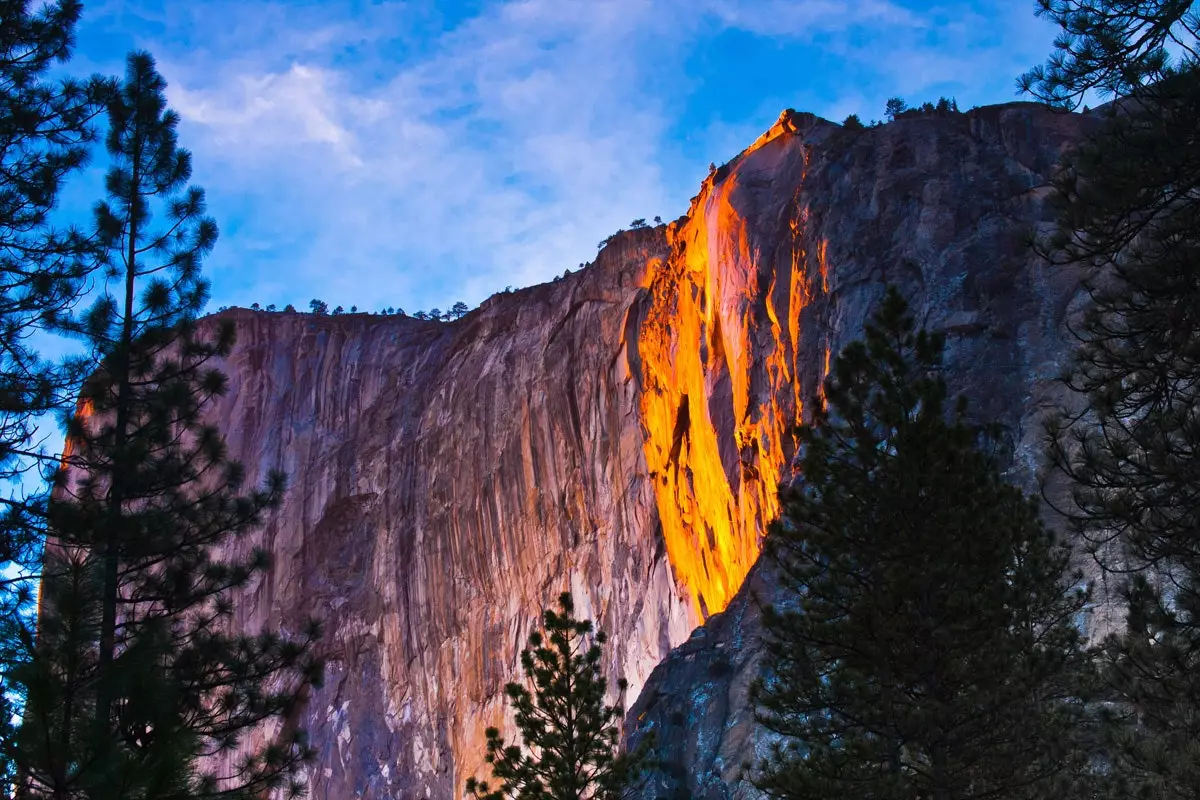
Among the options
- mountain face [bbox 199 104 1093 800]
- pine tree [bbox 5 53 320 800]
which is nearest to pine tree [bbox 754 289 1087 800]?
pine tree [bbox 5 53 320 800]

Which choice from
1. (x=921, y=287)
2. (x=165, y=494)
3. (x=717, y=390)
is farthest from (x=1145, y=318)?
(x=717, y=390)

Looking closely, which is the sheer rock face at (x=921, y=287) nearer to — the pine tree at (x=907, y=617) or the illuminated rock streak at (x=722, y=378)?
the illuminated rock streak at (x=722, y=378)

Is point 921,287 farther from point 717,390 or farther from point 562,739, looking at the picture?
point 562,739

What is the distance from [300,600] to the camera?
55.7 meters

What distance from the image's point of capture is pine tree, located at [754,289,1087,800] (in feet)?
44.6

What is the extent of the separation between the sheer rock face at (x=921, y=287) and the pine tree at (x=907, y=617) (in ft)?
31.9

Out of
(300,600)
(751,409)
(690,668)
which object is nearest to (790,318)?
(751,409)

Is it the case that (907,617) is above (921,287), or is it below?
below

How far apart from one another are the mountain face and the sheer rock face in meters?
0.07

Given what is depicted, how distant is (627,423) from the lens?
4488 cm

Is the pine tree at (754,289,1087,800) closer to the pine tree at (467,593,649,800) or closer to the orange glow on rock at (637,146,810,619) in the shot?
the pine tree at (467,593,649,800)

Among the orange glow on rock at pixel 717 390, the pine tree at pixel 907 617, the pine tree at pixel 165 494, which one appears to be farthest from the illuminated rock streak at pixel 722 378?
the pine tree at pixel 165 494

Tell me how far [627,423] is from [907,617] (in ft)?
102

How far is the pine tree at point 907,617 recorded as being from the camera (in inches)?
535
